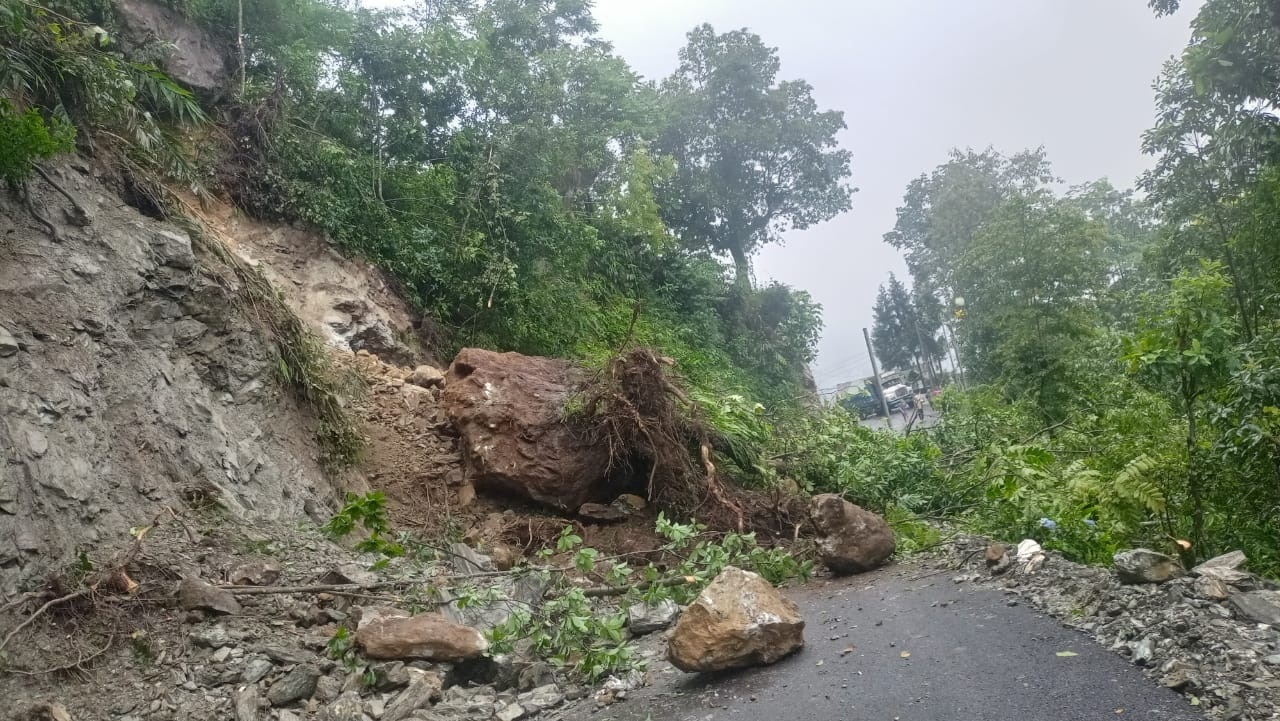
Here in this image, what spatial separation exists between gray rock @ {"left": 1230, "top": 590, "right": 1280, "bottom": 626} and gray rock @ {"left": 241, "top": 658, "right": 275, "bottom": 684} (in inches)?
167

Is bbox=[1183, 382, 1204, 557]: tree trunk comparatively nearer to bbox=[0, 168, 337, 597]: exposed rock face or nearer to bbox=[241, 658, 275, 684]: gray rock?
bbox=[241, 658, 275, 684]: gray rock

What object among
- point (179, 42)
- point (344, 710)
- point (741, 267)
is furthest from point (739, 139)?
point (344, 710)

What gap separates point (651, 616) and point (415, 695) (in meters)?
1.80

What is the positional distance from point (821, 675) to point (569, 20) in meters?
19.2

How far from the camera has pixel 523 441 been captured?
6.94m

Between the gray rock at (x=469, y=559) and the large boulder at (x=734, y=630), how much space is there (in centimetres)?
226

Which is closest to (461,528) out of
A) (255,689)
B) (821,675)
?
(255,689)

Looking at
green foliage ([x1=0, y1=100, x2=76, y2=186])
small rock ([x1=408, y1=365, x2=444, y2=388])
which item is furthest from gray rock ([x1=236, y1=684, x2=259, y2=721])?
small rock ([x1=408, y1=365, x2=444, y2=388])

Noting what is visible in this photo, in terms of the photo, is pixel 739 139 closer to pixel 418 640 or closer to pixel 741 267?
pixel 741 267

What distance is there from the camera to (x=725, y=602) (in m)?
3.61

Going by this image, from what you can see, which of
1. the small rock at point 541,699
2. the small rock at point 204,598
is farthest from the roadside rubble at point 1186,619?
the small rock at point 204,598

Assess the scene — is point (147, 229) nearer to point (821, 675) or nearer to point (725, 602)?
point (725, 602)

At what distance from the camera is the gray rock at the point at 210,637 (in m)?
3.55

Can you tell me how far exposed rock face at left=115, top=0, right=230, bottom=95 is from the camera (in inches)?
342
